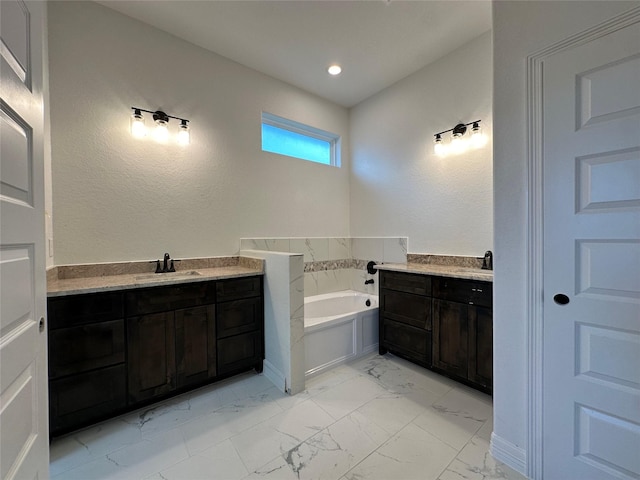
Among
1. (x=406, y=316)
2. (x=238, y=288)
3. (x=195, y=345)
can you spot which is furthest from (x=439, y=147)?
(x=195, y=345)

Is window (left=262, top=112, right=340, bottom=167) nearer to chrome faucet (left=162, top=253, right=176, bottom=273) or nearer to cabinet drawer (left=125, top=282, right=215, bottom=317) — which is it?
chrome faucet (left=162, top=253, right=176, bottom=273)

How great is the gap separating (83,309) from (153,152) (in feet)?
4.54

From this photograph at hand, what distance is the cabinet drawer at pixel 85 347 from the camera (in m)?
1.51

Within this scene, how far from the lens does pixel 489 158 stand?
93.1 inches

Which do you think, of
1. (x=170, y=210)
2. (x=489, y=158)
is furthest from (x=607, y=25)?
(x=170, y=210)

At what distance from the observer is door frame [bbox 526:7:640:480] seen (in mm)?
1254

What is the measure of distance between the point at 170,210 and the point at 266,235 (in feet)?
3.20

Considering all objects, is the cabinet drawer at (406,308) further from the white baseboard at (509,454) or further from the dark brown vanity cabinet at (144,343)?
the dark brown vanity cabinet at (144,343)

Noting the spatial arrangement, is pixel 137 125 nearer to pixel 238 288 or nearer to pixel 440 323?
pixel 238 288

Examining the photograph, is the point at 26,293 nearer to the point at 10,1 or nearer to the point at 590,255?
the point at 10,1

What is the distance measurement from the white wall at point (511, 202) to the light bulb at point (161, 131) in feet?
8.13

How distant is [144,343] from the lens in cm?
179

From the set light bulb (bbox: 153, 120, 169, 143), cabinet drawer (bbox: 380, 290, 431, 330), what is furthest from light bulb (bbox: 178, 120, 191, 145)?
cabinet drawer (bbox: 380, 290, 431, 330)

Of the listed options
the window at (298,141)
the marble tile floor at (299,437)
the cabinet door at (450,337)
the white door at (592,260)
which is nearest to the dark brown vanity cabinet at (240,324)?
the marble tile floor at (299,437)
